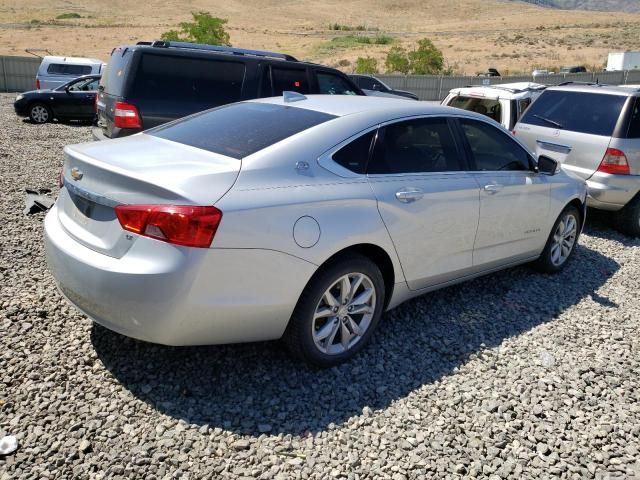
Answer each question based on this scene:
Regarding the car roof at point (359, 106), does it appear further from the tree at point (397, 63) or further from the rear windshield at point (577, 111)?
the tree at point (397, 63)

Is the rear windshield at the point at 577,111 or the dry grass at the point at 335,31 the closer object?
the rear windshield at the point at 577,111

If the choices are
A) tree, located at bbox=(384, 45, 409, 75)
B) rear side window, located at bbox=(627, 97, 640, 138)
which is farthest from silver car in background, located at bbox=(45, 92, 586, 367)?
tree, located at bbox=(384, 45, 409, 75)

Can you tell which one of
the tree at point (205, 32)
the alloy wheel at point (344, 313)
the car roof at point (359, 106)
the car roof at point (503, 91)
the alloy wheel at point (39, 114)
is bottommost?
the alloy wheel at point (39, 114)

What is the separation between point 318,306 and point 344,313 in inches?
9.1

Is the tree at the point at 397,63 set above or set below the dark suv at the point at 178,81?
below

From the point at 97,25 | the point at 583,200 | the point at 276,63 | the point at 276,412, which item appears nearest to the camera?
the point at 276,412

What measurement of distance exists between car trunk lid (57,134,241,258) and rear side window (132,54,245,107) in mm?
3796

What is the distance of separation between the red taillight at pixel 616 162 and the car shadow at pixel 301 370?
9.18 feet

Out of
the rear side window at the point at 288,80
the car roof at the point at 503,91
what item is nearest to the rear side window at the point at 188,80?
the rear side window at the point at 288,80

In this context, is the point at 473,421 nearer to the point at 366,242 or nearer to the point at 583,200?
the point at 366,242

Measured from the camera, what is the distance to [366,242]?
135 inches

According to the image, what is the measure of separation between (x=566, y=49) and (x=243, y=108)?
195 ft

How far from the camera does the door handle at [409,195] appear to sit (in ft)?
12.0

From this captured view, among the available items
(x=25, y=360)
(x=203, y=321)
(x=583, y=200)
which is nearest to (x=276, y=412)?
(x=203, y=321)
